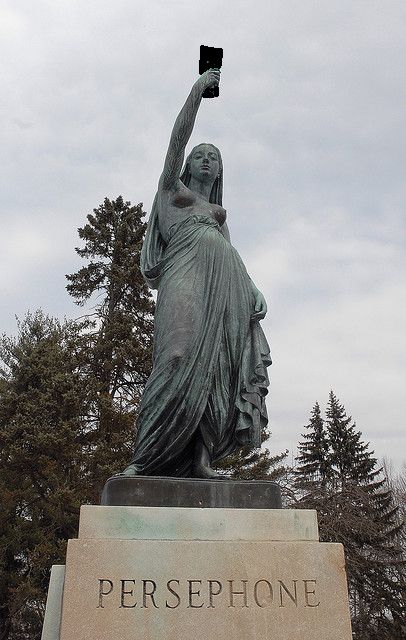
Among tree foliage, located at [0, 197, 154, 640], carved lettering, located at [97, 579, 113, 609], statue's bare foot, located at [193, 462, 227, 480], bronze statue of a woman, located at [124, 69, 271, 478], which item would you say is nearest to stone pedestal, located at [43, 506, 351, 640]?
carved lettering, located at [97, 579, 113, 609]

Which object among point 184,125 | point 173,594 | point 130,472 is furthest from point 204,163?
point 173,594

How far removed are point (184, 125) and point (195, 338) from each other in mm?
1941

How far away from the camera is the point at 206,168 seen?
20.3 feet

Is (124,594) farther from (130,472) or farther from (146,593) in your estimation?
(130,472)

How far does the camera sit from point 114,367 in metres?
24.2

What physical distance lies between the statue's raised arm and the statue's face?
1.08 feet

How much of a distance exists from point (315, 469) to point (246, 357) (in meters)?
35.5

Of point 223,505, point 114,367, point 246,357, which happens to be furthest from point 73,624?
point 114,367

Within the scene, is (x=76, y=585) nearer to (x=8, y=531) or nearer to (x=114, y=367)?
(x=8, y=531)

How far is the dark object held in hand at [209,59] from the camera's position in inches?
A: 235

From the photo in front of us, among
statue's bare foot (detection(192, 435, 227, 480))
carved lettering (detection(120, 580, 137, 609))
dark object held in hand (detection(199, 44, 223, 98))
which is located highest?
dark object held in hand (detection(199, 44, 223, 98))

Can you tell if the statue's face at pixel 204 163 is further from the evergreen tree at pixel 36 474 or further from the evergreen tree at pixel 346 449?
the evergreen tree at pixel 346 449

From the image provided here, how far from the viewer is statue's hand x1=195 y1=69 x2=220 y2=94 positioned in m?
5.80

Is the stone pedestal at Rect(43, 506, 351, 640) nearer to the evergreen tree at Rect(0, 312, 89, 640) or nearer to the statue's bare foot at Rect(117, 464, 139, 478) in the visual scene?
the statue's bare foot at Rect(117, 464, 139, 478)
